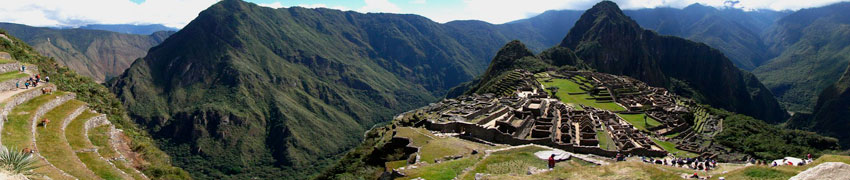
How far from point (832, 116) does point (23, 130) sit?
750 feet

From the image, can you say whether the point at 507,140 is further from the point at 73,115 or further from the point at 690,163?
the point at 73,115

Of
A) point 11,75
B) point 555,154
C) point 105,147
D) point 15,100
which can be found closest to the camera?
point 555,154

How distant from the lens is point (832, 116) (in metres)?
167

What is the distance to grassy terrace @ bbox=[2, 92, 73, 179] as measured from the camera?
823 inches

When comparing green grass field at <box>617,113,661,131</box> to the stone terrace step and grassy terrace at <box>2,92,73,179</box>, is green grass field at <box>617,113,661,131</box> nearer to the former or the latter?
the stone terrace step

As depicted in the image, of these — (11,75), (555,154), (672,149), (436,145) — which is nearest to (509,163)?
(555,154)

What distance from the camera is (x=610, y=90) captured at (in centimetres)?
9281

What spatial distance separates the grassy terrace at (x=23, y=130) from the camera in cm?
2091

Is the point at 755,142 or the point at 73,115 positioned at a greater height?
the point at 73,115

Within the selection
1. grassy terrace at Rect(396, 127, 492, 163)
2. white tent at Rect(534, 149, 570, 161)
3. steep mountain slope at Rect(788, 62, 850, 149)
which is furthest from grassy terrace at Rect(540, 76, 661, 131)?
steep mountain slope at Rect(788, 62, 850, 149)

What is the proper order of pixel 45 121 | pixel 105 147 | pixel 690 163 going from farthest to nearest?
pixel 690 163 < pixel 105 147 < pixel 45 121

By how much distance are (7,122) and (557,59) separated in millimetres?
169142

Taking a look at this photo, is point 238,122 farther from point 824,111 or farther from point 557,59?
point 824,111

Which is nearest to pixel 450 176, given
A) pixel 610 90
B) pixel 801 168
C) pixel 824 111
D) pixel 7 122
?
pixel 801 168
